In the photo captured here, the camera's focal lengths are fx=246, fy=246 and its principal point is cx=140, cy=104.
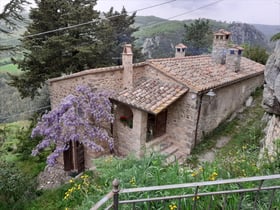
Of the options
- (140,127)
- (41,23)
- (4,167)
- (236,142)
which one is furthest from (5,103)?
(236,142)

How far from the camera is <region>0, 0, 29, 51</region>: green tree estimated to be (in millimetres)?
8484

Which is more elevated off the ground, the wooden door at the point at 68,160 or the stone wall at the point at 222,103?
the stone wall at the point at 222,103

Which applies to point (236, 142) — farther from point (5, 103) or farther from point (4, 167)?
point (5, 103)

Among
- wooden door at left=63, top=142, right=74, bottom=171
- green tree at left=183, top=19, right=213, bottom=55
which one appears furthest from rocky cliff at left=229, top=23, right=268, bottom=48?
wooden door at left=63, top=142, right=74, bottom=171

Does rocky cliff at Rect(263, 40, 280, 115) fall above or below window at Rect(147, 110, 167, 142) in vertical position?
above

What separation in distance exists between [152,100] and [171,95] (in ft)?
2.69

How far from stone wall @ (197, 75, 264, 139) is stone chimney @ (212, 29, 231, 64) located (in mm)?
1795

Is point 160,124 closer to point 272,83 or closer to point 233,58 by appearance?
point 233,58

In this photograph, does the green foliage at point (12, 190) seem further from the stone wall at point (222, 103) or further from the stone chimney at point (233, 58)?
the stone chimney at point (233, 58)

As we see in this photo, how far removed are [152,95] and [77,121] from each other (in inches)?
127

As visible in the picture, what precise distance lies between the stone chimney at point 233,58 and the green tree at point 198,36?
20.8 metres

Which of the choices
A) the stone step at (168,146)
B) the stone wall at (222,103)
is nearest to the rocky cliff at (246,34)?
the stone wall at (222,103)

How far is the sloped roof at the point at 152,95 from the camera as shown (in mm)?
9625

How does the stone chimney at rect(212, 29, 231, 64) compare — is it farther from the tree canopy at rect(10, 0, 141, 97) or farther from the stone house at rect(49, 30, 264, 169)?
the tree canopy at rect(10, 0, 141, 97)
